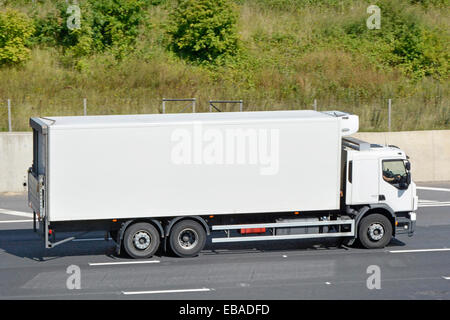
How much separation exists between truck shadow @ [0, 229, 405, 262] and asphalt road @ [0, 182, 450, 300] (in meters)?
0.02

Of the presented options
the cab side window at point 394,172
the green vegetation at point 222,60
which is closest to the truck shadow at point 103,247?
the cab side window at point 394,172

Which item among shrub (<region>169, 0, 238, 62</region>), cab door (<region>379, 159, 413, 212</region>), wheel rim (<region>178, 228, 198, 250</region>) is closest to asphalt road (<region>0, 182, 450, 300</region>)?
wheel rim (<region>178, 228, 198, 250</region>)

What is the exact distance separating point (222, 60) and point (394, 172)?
59.8 feet

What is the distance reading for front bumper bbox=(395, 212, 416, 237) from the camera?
17500 millimetres

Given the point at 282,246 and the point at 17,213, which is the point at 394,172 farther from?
the point at 17,213

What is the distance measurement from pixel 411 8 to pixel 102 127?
1069 inches

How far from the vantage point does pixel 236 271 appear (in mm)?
15617

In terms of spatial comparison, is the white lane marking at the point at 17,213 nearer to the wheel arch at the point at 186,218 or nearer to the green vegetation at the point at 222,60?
the wheel arch at the point at 186,218

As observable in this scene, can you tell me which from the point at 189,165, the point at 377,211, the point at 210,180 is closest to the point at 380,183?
the point at 377,211

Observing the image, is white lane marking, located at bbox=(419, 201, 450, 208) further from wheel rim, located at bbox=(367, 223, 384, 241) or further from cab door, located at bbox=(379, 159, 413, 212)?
wheel rim, located at bbox=(367, 223, 384, 241)

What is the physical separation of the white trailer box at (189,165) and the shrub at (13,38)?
1745 centimetres

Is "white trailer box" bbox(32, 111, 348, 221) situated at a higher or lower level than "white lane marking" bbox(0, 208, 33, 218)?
higher

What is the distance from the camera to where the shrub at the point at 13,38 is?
32750 mm
